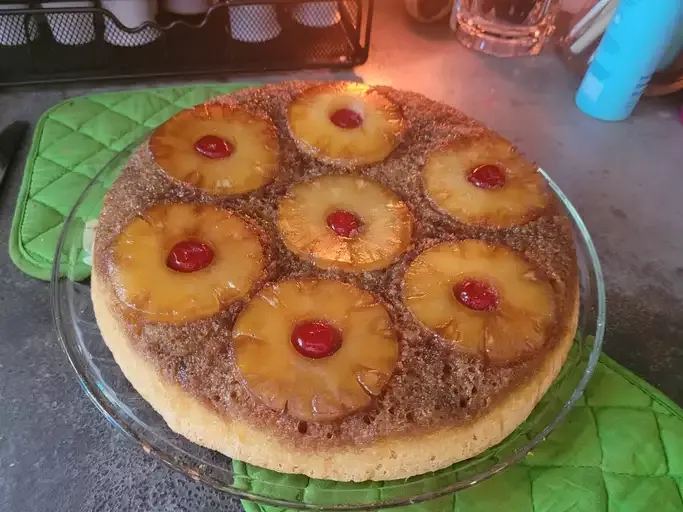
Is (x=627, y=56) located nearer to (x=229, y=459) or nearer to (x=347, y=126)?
(x=347, y=126)

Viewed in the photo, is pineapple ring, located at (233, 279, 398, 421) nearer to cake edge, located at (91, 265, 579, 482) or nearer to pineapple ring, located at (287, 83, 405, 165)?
cake edge, located at (91, 265, 579, 482)

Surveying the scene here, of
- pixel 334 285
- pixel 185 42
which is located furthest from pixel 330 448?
pixel 185 42

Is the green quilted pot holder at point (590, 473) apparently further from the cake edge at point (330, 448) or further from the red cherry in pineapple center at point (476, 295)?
the red cherry in pineapple center at point (476, 295)

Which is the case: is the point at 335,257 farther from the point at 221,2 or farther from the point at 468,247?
the point at 221,2

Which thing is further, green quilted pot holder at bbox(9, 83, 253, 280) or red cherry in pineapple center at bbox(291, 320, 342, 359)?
green quilted pot holder at bbox(9, 83, 253, 280)

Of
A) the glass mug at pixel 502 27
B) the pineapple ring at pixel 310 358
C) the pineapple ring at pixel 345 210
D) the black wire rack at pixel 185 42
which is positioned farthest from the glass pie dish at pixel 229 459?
the glass mug at pixel 502 27

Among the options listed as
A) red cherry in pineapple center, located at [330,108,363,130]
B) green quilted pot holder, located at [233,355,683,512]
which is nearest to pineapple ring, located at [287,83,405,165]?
red cherry in pineapple center, located at [330,108,363,130]
